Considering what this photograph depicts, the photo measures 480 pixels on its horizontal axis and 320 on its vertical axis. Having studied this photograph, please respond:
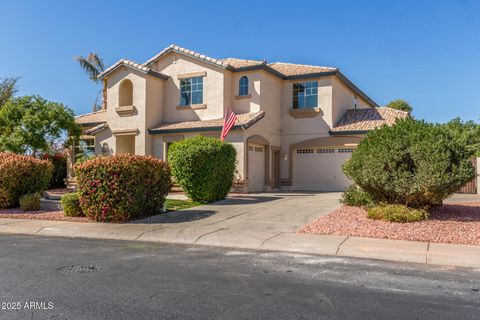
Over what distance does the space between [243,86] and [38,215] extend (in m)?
13.2

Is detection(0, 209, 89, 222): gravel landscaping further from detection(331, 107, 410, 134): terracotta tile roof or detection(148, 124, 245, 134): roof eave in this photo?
detection(331, 107, 410, 134): terracotta tile roof

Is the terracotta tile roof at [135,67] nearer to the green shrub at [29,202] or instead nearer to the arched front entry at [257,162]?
the arched front entry at [257,162]

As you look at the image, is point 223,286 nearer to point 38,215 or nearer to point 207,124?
point 38,215

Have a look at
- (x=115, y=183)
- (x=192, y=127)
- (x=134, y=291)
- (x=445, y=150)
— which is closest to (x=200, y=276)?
(x=134, y=291)

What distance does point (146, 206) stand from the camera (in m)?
13.4

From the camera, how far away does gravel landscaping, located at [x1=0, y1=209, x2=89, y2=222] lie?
44.1 ft

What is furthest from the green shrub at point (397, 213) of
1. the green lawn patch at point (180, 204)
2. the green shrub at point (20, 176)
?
the green shrub at point (20, 176)

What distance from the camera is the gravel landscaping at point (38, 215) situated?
1343 centimetres

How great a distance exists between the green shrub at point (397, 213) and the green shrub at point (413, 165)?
0.38 metres

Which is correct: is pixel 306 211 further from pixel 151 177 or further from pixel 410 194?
pixel 151 177

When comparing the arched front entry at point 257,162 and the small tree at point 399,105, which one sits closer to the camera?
the arched front entry at point 257,162

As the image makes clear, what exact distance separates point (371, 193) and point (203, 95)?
542 inches

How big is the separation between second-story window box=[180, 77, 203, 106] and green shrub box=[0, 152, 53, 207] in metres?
9.50

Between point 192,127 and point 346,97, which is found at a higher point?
point 346,97
